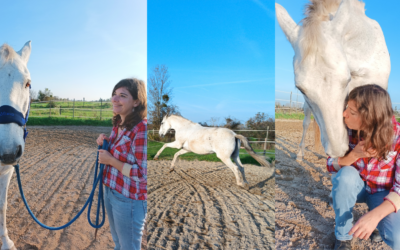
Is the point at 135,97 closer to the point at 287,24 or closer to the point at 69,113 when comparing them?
the point at 287,24

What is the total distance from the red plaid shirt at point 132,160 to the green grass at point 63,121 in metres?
12.3

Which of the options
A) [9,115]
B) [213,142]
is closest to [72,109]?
[213,142]

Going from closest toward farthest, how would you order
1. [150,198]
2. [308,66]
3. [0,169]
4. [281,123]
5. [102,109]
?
[308,66]
[0,169]
[150,198]
[281,123]
[102,109]

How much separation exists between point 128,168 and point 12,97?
→ 1.01 meters

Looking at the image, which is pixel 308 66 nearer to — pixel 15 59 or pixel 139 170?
pixel 139 170

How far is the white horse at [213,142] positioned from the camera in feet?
12.0

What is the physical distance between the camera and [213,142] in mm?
3934

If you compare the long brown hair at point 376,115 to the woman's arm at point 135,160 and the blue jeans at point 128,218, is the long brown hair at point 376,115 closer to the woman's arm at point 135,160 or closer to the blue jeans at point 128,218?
the woman's arm at point 135,160

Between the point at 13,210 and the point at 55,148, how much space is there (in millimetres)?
4452

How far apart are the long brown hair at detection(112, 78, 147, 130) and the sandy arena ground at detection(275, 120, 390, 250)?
4.60 feet

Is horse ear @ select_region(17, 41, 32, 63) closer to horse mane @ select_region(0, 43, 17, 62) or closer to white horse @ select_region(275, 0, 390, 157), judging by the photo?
horse mane @ select_region(0, 43, 17, 62)

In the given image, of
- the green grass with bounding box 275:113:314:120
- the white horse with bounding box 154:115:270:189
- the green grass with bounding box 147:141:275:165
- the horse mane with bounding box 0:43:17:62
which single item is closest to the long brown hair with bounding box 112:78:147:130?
the horse mane with bounding box 0:43:17:62

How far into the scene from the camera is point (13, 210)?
2547mm

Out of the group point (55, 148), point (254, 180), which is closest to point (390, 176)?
point (254, 180)
